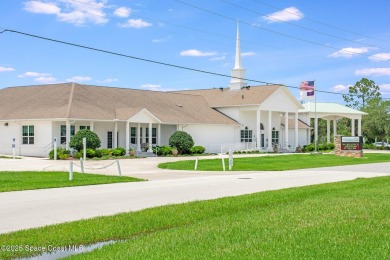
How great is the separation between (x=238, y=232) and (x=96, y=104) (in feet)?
116

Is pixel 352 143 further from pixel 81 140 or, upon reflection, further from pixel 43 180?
pixel 43 180

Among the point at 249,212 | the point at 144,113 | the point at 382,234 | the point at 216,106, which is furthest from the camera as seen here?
the point at 216,106

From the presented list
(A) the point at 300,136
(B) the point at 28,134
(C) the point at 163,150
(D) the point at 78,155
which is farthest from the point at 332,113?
(B) the point at 28,134

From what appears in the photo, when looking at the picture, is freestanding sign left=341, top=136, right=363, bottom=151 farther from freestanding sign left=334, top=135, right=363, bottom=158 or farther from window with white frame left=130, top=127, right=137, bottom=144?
window with white frame left=130, top=127, right=137, bottom=144

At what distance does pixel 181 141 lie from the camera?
4453 cm

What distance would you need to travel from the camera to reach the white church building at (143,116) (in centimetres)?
4003

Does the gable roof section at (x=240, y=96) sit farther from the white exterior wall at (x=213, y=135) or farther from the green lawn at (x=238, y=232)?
the green lawn at (x=238, y=232)

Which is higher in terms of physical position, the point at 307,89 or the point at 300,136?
the point at 307,89

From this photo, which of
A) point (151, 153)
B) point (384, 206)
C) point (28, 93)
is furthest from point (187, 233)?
point (28, 93)

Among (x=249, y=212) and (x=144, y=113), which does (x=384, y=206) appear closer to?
(x=249, y=212)

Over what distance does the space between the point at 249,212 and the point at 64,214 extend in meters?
4.06

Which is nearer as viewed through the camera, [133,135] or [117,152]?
[117,152]

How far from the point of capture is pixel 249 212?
11.4 meters

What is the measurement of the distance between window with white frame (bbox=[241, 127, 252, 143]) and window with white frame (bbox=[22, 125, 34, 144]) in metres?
22.8
